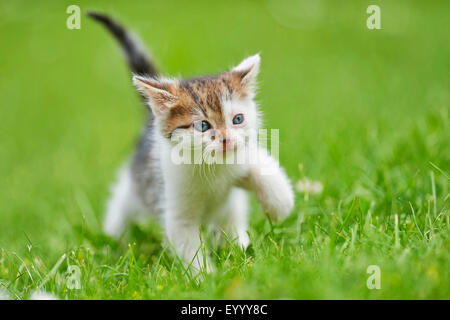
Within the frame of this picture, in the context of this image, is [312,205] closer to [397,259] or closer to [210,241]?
[210,241]

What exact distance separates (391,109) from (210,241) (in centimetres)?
268

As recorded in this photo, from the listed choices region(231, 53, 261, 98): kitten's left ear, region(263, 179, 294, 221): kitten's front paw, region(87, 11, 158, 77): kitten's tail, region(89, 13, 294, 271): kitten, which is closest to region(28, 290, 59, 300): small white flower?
region(89, 13, 294, 271): kitten

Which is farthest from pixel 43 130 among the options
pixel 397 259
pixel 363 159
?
pixel 397 259

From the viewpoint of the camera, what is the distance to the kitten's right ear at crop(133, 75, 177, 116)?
255cm

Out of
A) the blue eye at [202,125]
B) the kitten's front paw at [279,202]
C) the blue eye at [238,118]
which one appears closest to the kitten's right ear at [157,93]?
the blue eye at [202,125]

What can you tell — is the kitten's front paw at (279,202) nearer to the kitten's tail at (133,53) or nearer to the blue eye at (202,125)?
the blue eye at (202,125)

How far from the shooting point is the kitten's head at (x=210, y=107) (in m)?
2.44

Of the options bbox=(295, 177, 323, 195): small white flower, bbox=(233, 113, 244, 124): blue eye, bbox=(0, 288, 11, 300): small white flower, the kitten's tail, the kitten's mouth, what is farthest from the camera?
the kitten's tail

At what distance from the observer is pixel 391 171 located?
126 inches

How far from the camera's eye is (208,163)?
252cm

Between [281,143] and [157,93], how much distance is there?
4.58 ft

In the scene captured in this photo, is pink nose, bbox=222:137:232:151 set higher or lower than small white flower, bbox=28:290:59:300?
higher

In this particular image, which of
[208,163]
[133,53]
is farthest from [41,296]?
[133,53]

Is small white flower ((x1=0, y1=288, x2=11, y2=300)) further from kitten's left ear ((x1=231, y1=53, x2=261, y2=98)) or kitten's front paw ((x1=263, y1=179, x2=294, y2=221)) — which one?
kitten's left ear ((x1=231, y1=53, x2=261, y2=98))
